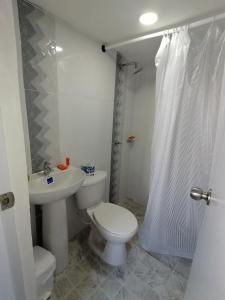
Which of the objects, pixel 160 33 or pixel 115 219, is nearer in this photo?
pixel 160 33

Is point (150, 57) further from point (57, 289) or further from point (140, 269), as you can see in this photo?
point (57, 289)

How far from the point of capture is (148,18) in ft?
3.92

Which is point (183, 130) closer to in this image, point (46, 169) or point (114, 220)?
point (114, 220)

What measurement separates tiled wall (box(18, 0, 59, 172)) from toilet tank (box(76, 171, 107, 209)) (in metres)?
0.36

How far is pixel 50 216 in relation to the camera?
1286 millimetres

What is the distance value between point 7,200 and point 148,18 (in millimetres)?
1427

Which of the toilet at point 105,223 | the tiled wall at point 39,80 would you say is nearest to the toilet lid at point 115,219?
the toilet at point 105,223

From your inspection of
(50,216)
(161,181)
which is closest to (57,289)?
(50,216)

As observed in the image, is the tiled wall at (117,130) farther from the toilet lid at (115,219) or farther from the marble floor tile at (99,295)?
the marble floor tile at (99,295)

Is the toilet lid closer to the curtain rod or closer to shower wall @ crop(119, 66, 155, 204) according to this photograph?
shower wall @ crop(119, 66, 155, 204)

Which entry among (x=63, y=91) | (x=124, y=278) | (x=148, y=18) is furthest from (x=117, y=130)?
(x=124, y=278)

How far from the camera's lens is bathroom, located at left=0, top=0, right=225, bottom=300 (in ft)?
3.57

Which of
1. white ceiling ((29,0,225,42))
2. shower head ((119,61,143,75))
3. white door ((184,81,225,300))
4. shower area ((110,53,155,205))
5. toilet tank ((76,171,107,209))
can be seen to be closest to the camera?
white door ((184,81,225,300))

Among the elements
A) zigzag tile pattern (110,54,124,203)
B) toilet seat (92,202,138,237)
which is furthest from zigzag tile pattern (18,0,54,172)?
zigzag tile pattern (110,54,124,203)
